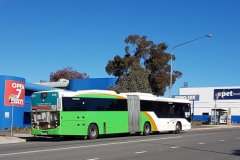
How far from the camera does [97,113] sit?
92.9ft

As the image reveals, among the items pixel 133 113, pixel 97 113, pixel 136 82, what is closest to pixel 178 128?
pixel 133 113

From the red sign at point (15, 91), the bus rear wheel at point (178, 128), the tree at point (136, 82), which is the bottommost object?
the bus rear wheel at point (178, 128)

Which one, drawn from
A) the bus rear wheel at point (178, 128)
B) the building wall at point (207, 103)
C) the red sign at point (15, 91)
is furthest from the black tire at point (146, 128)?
the building wall at point (207, 103)

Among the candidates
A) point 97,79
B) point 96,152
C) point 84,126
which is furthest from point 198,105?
point 96,152

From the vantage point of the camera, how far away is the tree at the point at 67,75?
9885 cm

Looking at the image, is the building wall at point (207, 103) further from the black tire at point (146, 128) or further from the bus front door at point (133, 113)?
the bus front door at point (133, 113)

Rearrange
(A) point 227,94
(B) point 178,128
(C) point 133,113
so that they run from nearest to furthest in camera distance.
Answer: (C) point 133,113 < (B) point 178,128 < (A) point 227,94

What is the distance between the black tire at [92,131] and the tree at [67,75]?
232 ft

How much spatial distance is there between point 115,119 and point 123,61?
25.5 m

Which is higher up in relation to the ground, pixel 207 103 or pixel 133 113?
pixel 207 103

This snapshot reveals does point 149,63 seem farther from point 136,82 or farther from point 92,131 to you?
point 92,131

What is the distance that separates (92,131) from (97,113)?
115 cm

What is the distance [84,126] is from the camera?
27219mm

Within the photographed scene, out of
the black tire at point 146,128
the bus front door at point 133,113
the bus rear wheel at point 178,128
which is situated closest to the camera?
the bus front door at point 133,113
